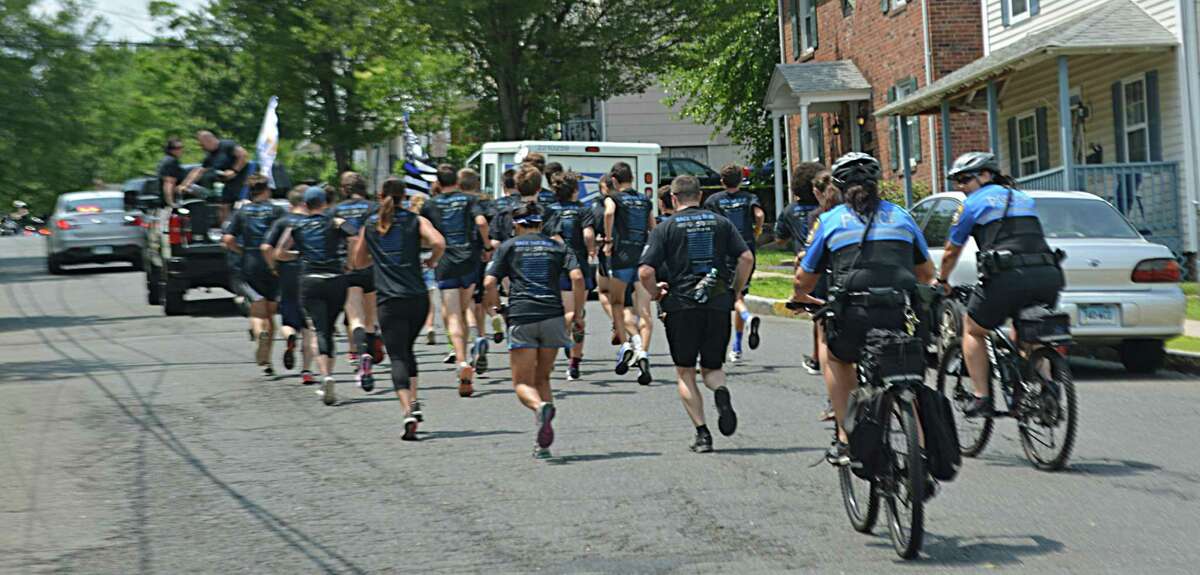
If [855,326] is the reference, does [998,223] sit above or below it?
above

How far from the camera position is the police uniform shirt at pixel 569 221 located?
44.1 ft

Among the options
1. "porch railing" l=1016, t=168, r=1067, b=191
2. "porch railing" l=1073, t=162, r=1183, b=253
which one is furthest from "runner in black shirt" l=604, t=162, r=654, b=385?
"porch railing" l=1073, t=162, r=1183, b=253

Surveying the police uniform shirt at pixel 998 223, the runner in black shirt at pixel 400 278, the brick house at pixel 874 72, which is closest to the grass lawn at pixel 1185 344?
the police uniform shirt at pixel 998 223

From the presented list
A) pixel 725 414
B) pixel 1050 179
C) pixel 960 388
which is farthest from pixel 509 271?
pixel 1050 179

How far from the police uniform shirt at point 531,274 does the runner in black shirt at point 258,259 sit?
205 inches

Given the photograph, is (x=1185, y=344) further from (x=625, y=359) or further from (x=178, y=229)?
(x=178, y=229)

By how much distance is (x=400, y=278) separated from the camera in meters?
10.9

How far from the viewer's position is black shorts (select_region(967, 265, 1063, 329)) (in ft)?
29.1

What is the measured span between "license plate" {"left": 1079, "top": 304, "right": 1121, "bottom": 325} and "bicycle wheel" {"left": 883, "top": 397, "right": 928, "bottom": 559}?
6.17 meters

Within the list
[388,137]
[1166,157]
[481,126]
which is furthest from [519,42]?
[1166,157]

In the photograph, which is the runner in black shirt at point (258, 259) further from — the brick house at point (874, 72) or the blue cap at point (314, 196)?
the brick house at point (874, 72)

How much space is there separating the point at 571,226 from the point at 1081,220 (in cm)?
427

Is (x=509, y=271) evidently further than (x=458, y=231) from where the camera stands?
No

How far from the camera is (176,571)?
23.1ft
